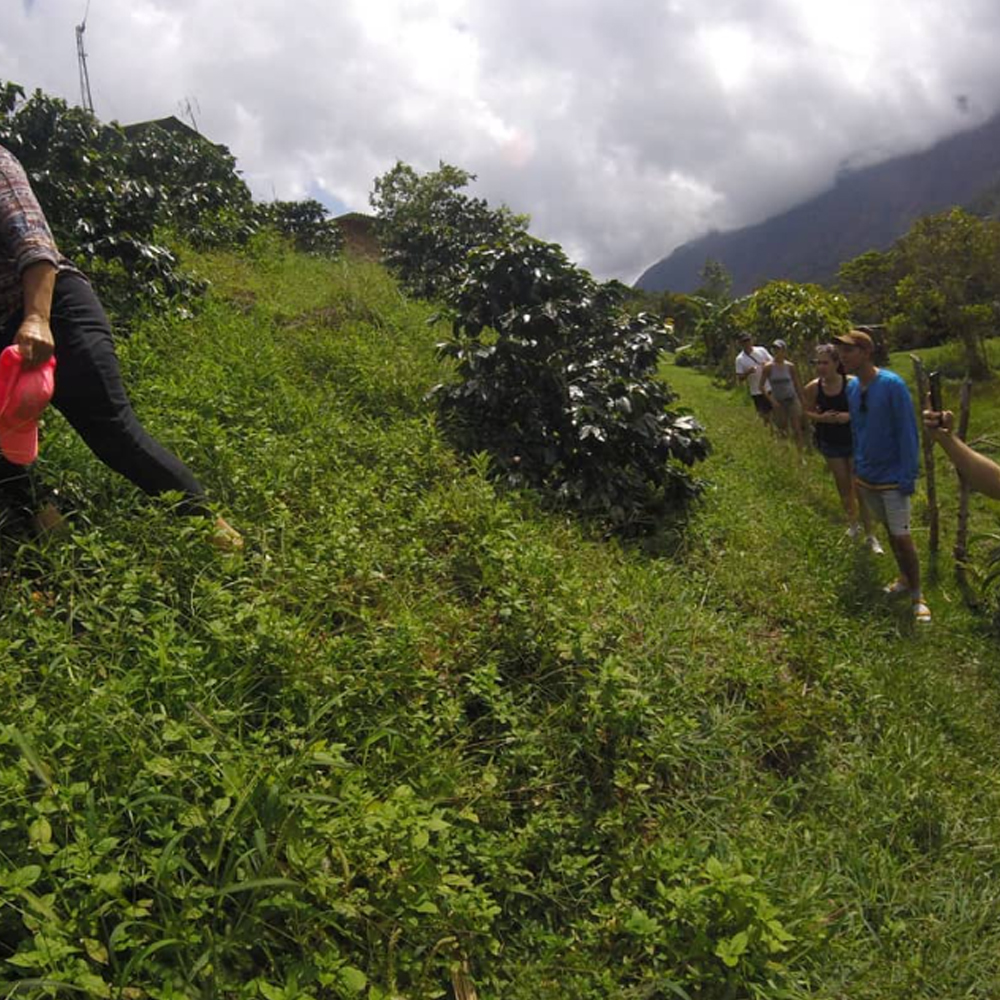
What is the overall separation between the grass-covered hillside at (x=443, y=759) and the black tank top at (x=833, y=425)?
6.19ft

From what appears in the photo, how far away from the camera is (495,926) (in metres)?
1.62

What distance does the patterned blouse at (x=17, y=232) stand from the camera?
1.94 m

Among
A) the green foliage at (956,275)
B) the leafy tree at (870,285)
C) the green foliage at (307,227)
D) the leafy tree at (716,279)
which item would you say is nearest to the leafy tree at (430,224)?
the green foliage at (307,227)

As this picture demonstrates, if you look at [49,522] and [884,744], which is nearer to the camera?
[49,522]

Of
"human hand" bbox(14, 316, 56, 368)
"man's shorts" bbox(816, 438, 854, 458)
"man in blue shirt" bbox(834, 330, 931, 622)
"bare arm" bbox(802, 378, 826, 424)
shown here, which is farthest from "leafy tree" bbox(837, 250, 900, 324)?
"human hand" bbox(14, 316, 56, 368)

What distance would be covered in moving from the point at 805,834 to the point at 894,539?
8.12ft

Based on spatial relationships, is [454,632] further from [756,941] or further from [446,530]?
[756,941]

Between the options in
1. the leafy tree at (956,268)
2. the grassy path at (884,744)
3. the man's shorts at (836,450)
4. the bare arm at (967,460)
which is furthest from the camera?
the leafy tree at (956,268)

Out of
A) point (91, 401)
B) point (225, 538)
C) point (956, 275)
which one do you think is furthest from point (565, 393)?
point (956, 275)

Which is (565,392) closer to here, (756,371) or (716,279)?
(756,371)

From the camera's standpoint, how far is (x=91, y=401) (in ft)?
6.89

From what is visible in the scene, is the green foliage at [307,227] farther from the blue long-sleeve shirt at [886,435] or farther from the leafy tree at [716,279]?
the leafy tree at [716,279]

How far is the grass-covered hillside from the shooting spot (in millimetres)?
1360

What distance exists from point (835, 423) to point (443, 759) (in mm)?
4230
